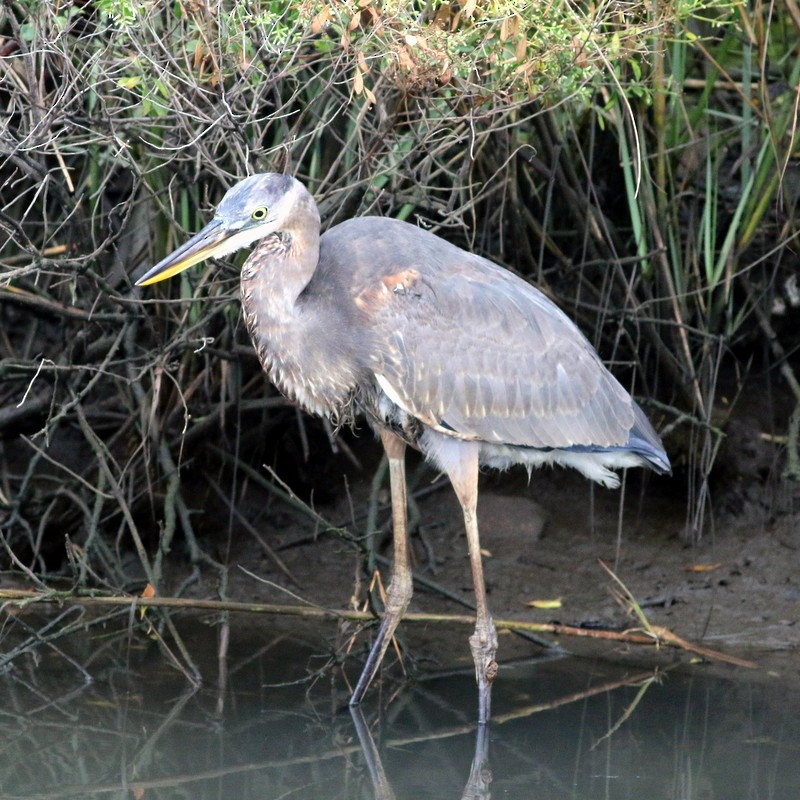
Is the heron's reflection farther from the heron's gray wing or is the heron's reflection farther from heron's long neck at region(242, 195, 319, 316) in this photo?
heron's long neck at region(242, 195, 319, 316)

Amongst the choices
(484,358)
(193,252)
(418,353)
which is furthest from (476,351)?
(193,252)

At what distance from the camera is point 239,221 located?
13.4ft

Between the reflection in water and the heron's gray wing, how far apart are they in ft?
3.09

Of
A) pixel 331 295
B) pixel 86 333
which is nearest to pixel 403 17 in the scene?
pixel 331 295

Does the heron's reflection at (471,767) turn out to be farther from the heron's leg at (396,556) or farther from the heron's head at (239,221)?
the heron's head at (239,221)

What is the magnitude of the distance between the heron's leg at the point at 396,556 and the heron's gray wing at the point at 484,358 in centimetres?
33

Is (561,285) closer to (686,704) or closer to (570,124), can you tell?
(570,124)

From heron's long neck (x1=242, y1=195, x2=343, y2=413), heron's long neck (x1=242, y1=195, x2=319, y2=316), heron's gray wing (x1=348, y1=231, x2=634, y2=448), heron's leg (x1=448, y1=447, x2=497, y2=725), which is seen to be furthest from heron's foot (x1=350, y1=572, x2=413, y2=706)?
heron's long neck (x1=242, y1=195, x2=319, y2=316)

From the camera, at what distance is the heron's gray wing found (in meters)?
4.38

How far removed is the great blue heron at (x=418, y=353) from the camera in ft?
14.1

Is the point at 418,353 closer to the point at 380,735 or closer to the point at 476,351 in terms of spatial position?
the point at 476,351

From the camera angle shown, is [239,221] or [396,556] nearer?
[239,221]

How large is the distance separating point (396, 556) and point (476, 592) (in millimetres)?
407

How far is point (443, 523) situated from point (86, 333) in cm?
193
